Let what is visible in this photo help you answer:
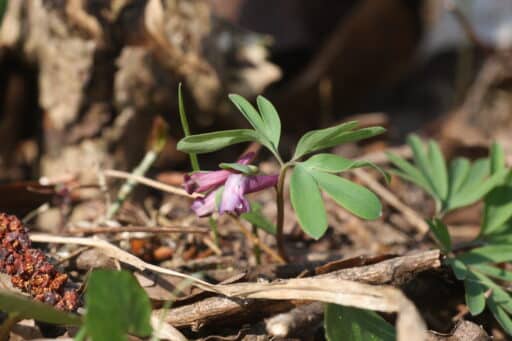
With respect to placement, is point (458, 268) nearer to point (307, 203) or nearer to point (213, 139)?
point (307, 203)

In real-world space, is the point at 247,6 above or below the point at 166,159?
above

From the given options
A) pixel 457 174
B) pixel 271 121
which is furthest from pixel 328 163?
pixel 457 174

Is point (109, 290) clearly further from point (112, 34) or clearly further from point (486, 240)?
point (112, 34)

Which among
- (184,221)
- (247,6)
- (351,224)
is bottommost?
(351,224)

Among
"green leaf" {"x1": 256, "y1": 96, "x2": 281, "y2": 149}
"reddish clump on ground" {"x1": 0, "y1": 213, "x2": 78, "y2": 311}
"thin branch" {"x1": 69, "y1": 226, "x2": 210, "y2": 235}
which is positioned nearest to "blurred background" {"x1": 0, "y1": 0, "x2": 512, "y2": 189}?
"thin branch" {"x1": 69, "y1": 226, "x2": 210, "y2": 235}

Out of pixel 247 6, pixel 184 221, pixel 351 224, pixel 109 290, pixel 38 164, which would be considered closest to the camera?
pixel 109 290

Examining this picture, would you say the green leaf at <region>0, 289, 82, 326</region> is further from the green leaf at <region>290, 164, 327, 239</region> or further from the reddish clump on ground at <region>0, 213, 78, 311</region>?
the green leaf at <region>290, 164, 327, 239</region>

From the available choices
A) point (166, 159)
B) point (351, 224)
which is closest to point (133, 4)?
point (166, 159)
